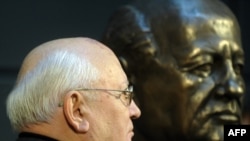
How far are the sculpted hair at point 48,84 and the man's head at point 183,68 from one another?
0.66m

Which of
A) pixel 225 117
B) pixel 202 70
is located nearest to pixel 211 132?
pixel 225 117

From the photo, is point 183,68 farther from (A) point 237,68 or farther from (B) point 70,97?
(B) point 70,97

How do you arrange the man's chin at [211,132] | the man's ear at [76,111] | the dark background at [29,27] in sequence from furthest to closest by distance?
1. the dark background at [29,27]
2. the man's chin at [211,132]
3. the man's ear at [76,111]

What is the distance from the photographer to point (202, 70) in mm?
2125

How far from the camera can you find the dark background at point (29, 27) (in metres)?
2.77

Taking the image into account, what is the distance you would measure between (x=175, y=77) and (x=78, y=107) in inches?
27.0

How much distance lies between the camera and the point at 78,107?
4.82ft

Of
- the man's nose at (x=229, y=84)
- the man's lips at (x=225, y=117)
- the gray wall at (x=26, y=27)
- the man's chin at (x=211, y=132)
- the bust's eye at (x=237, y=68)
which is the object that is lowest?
the man's chin at (x=211, y=132)

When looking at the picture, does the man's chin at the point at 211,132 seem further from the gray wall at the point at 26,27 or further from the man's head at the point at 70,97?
the gray wall at the point at 26,27

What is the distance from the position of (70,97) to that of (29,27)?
136 cm

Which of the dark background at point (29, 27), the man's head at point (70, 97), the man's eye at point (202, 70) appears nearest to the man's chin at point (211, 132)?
the man's eye at point (202, 70)

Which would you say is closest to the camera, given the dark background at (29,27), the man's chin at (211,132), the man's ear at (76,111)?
the man's ear at (76,111)

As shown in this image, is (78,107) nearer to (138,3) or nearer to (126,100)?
(126,100)

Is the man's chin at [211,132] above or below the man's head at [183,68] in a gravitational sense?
below
